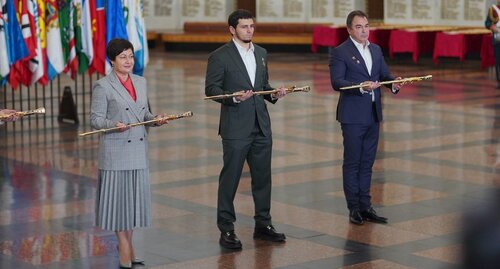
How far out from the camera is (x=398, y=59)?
2616 cm

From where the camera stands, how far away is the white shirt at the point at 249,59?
22.7 feet

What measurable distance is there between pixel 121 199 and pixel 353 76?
2415mm

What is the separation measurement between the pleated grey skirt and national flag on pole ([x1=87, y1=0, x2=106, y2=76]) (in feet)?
25.9

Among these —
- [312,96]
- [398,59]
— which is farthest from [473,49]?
[312,96]

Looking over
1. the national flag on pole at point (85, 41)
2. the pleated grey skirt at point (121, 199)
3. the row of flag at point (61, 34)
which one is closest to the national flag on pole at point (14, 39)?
the row of flag at point (61, 34)

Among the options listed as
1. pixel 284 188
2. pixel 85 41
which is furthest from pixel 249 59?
pixel 85 41

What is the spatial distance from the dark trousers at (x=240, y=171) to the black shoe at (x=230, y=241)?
4 cm

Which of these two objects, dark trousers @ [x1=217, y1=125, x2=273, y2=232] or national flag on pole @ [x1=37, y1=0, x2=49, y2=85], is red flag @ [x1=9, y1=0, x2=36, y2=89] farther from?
dark trousers @ [x1=217, y1=125, x2=273, y2=232]

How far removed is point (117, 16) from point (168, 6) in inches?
743

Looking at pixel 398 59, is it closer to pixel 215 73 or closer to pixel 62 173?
pixel 62 173

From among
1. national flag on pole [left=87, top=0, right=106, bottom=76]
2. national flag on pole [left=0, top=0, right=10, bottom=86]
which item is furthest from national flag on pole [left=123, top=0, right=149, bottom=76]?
national flag on pole [left=0, top=0, right=10, bottom=86]

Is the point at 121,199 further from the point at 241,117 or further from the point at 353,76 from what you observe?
the point at 353,76

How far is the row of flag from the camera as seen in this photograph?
43.4ft

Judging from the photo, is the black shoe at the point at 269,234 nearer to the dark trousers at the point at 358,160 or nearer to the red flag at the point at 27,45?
the dark trousers at the point at 358,160
